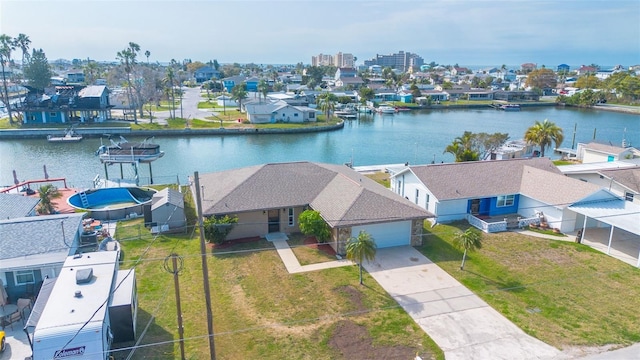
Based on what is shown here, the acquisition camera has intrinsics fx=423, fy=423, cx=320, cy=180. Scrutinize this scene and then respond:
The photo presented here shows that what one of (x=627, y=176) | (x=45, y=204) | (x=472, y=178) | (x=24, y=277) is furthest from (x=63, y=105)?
(x=627, y=176)

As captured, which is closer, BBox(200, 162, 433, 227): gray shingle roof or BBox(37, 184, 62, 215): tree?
BBox(200, 162, 433, 227): gray shingle roof

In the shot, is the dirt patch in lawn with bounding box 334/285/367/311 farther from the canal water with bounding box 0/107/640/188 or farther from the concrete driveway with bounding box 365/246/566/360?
the canal water with bounding box 0/107/640/188

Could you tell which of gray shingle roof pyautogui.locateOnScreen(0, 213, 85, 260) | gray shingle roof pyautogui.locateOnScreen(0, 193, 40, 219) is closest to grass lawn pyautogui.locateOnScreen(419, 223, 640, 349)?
gray shingle roof pyautogui.locateOnScreen(0, 213, 85, 260)

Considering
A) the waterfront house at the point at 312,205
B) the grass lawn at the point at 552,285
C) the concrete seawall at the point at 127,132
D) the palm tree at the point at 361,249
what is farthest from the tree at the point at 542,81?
the palm tree at the point at 361,249

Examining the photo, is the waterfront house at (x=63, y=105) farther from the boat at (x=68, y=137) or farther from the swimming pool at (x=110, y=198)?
the swimming pool at (x=110, y=198)

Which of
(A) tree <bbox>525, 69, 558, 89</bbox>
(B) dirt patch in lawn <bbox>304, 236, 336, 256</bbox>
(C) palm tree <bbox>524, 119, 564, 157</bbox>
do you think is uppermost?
(A) tree <bbox>525, 69, 558, 89</bbox>

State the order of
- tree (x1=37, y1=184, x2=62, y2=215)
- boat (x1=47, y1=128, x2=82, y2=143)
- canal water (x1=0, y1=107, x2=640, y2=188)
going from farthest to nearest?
1. boat (x1=47, y1=128, x2=82, y2=143)
2. canal water (x1=0, y1=107, x2=640, y2=188)
3. tree (x1=37, y1=184, x2=62, y2=215)

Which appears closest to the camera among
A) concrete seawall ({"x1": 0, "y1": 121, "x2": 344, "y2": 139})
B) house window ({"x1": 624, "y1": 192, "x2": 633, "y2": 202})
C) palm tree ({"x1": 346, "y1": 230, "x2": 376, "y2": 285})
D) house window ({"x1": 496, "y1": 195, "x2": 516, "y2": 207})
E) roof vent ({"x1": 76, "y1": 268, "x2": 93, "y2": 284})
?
roof vent ({"x1": 76, "y1": 268, "x2": 93, "y2": 284})

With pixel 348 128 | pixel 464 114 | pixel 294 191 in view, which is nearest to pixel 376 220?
pixel 294 191
